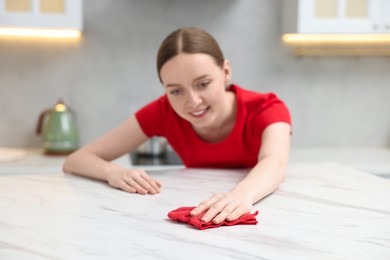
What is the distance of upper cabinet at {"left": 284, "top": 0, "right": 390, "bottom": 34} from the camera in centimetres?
254

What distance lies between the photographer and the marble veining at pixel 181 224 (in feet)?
2.40

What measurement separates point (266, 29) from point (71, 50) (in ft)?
3.68

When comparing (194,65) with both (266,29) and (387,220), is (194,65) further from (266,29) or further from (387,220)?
(266,29)

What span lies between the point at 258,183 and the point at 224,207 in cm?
21

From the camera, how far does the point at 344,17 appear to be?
2.57 metres

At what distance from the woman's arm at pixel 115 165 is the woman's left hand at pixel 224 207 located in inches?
8.8

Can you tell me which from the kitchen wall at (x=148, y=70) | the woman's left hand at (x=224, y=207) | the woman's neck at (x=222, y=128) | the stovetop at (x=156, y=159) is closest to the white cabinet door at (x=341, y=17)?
the kitchen wall at (x=148, y=70)

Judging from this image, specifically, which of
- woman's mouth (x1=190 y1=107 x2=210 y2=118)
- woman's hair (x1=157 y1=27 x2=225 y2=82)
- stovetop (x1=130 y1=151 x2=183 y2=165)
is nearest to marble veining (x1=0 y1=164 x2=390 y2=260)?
woman's mouth (x1=190 y1=107 x2=210 y2=118)

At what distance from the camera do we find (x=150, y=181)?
1.18m

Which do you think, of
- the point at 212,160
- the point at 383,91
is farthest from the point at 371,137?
the point at 212,160

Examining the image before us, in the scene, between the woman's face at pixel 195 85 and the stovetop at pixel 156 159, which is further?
the stovetop at pixel 156 159

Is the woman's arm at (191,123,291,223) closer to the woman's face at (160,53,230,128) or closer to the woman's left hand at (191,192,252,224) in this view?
the woman's left hand at (191,192,252,224)

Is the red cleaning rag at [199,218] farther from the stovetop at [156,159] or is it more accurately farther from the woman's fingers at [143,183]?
the stovetop at [156,159]

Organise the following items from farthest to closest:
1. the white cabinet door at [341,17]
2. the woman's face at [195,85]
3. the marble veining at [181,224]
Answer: the white cabinet door at [341,17] → the woman's face at [195,85] → the marble veining at [181,224]
